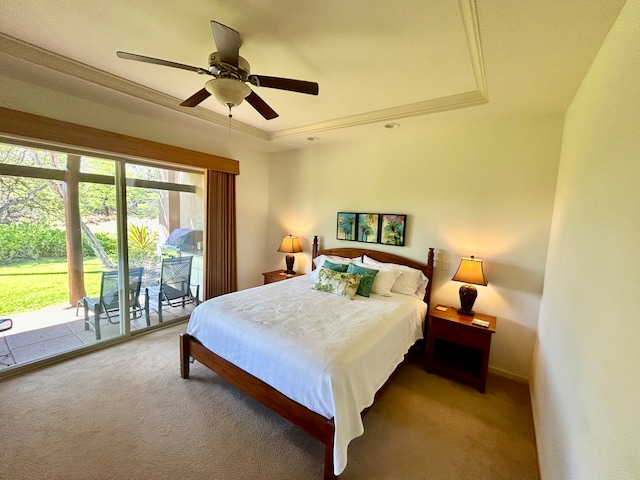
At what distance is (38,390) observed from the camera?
2.33 metres

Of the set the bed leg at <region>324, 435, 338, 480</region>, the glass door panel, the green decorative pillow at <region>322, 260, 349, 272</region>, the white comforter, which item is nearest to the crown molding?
the glass door panel

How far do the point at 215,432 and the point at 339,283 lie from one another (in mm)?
1701

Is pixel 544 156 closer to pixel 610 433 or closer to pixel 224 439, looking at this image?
pixel 610 433

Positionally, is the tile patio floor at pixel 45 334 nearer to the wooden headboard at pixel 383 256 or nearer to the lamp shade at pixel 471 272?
the wooden headboard at pixel 383 256

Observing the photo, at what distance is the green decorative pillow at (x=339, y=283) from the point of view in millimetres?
2938

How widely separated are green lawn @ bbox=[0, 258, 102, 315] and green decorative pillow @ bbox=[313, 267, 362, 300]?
2.55 metres

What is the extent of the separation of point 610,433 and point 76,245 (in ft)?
13.5

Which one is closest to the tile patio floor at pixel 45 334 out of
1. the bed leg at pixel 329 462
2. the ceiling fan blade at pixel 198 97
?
the ceiling fan blade at pixel 198 97

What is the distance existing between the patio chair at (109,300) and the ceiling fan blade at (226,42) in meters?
2.81

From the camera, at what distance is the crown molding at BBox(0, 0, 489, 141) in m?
1.69

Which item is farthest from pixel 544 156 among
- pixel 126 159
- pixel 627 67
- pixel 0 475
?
pixel 0 475

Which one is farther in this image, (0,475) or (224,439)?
(224,439)

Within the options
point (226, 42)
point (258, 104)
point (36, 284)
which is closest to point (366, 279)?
point (258, 104)

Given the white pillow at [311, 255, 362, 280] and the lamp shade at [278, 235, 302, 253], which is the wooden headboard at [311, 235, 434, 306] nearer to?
the white pillow at [311, 255, 362, 280]
